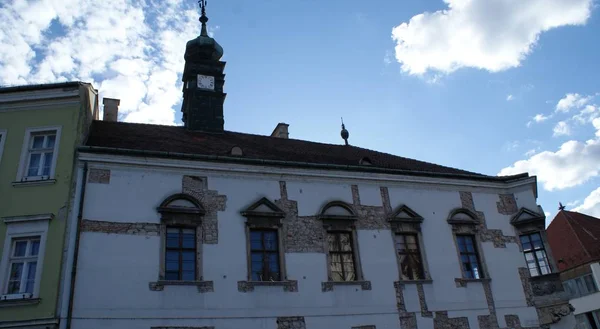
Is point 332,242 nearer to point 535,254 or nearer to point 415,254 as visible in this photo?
point 415,254

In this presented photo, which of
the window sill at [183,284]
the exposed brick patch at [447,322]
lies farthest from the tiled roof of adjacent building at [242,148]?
the exposed brick patch at [447,322]

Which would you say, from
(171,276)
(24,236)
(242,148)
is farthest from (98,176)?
(242,148)

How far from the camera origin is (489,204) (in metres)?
18.0

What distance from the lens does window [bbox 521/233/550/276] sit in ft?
56.5

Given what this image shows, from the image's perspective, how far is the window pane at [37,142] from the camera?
541 inches

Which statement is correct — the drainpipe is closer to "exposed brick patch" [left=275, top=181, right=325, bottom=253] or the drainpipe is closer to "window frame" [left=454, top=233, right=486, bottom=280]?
"exposed brick patch" [left=275, top=181, right=325, bottom=253]

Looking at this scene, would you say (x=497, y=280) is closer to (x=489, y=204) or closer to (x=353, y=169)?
(x=489, y=204)

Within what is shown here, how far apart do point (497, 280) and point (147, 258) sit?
11125mm

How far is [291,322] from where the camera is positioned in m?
13.6

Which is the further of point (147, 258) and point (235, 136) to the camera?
point (235, 136)

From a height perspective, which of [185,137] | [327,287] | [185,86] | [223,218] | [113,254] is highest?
[185,86]

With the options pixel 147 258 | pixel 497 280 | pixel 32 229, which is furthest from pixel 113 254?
pixel 497 280

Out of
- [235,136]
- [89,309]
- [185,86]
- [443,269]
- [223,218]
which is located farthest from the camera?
[185,86]

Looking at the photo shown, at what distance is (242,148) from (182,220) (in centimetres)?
438
